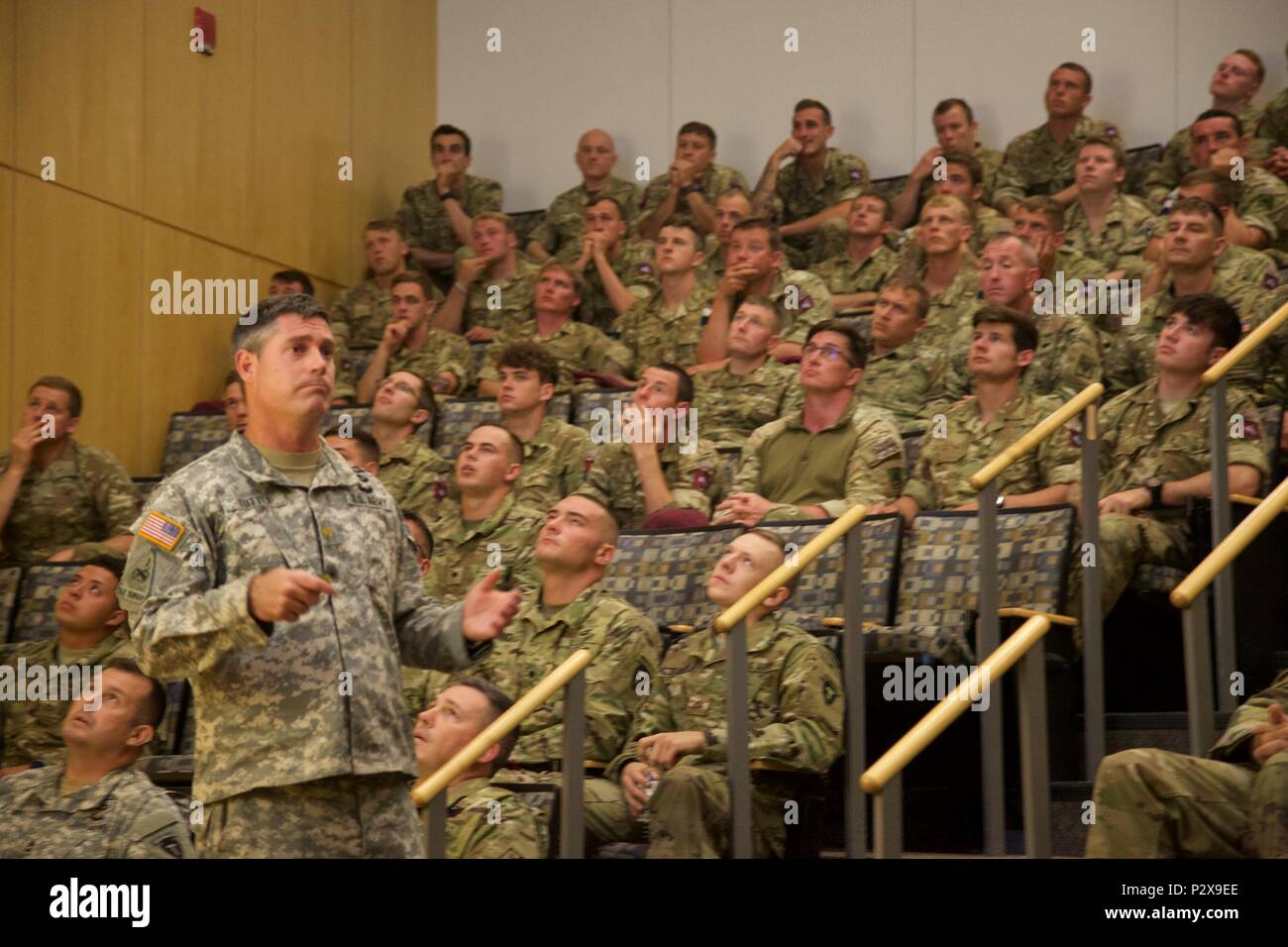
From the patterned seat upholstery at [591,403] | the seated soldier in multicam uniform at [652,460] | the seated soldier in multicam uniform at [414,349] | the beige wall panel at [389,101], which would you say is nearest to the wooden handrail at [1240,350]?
the seated soldier in multicam uniform at [652,460]

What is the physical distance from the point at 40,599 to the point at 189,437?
1297 millimetres

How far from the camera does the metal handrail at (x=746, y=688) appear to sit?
9.67 feet

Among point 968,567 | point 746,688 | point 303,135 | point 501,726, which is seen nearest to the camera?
point 501,726

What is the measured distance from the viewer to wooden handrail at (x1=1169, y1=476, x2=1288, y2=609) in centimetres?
300

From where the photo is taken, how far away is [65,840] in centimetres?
306

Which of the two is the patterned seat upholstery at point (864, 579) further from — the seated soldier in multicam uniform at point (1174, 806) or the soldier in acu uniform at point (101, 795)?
the soldier in acu uniform at point (101, 795)

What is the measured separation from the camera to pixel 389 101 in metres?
7.26

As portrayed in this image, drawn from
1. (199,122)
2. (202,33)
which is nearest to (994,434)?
(199,122)

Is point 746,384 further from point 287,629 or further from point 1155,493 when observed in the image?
point 287,629

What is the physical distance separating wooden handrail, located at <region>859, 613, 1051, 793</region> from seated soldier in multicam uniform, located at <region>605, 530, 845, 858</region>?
310 mm

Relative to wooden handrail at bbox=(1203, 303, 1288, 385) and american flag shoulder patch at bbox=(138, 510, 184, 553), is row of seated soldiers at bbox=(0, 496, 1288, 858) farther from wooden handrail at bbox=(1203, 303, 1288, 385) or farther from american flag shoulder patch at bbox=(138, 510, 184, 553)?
wooden handrail at bbox=(1203, 303, 1288, 385)

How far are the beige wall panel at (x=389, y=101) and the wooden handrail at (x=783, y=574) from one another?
13.8 feet
